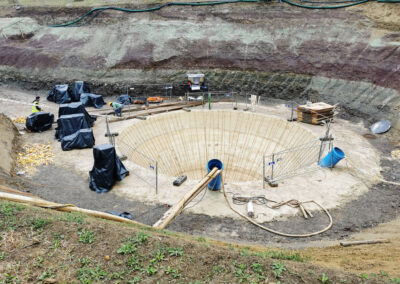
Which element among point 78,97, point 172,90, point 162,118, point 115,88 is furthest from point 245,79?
point 78,97

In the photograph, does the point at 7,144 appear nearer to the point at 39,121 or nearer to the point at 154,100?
the point at 39,121

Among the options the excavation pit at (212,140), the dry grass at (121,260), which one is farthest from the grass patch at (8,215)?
the excavation pit at (212,140)

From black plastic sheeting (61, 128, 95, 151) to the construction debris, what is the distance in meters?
0.87

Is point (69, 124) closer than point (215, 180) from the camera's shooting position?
No

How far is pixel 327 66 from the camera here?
74.9 ft

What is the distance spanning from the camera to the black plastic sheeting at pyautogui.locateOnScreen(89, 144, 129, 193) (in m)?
12.9

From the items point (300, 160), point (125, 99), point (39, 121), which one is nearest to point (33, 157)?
point (39, 121)

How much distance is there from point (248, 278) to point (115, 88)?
908 inches

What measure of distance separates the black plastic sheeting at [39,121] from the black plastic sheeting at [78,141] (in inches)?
132

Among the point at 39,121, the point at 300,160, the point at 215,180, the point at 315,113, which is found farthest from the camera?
the point at 315,113

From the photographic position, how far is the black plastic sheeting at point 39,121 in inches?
723

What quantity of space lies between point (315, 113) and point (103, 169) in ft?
44.1

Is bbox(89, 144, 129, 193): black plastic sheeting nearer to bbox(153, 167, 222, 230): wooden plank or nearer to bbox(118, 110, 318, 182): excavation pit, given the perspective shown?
bbox(153, 167, 222, 230): wooden plank

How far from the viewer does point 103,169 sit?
12922 mm
